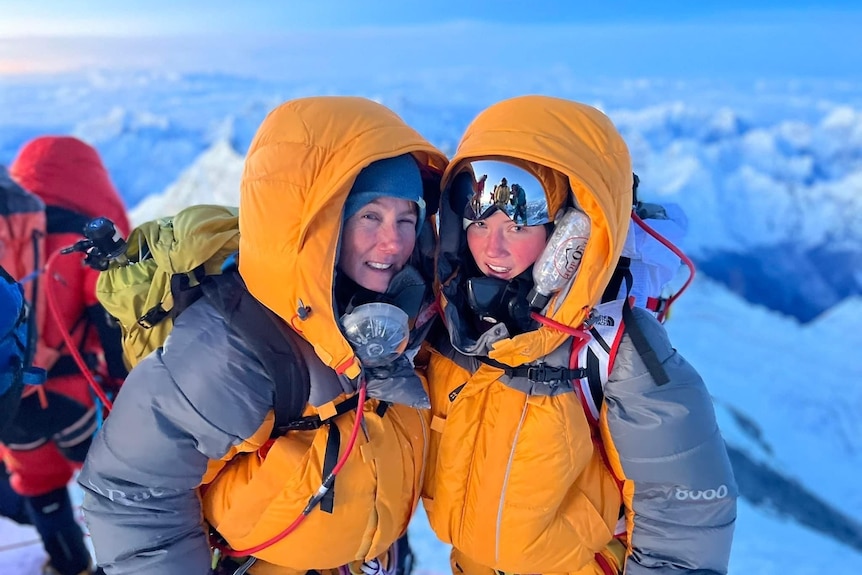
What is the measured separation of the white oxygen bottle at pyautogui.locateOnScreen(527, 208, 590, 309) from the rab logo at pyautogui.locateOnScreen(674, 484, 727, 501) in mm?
624

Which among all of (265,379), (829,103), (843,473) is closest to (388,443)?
(265,379)

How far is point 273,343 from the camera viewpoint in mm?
1428

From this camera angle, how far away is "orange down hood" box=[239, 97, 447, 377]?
1.43 metres

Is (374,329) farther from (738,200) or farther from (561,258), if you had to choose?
(738,200)

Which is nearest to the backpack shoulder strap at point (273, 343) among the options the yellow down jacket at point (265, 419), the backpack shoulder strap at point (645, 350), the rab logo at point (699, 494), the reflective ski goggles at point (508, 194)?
the yellow down jacket at point (265, 419)

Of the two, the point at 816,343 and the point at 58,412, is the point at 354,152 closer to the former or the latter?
the point at 58,412

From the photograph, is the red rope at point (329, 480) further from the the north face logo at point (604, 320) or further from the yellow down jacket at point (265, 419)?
the the north face logo at point (604, 320)

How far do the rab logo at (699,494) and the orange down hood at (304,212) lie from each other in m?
0.93

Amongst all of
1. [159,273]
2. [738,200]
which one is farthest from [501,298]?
[738,200]

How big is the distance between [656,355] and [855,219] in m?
12.1

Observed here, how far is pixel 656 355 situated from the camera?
1487 millimetres

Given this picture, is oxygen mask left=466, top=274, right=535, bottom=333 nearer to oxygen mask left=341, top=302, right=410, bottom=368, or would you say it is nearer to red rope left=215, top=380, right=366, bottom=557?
oxygen mask left=341, top=302, right=410, bottom=368

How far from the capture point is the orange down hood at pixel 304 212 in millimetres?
1428

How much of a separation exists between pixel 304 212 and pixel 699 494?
1.29 metres
